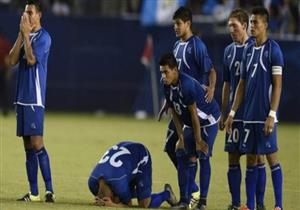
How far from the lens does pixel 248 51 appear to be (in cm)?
1082

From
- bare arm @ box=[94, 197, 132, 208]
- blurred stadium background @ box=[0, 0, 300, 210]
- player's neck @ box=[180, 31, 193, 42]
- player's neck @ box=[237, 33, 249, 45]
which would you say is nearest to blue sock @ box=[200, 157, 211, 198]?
bare arm @ box=[94, 197, 132, 208]

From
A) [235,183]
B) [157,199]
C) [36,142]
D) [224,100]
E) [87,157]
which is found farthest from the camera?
[87,157]

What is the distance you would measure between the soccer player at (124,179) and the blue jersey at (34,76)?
41.9 inches

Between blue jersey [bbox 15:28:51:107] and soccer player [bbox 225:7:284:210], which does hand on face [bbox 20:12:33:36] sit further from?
soccer player [bbox 225:7:284:210]

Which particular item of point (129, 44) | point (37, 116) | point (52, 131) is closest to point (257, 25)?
point (37, 116)

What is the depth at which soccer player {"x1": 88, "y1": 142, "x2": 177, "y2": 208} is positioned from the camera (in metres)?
10.9

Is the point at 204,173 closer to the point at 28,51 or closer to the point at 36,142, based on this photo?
the point at 36,142

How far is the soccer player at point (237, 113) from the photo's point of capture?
1109 cm

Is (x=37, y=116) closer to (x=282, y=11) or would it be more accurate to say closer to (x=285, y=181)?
(x=285, y=181)

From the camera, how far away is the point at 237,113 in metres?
11.1

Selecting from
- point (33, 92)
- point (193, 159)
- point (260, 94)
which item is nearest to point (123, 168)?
point (193, 159)

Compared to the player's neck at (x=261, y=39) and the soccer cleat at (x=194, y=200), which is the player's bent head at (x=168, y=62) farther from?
the soccer cleat at (x=194, y=200)

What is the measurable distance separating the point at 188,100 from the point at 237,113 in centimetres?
60

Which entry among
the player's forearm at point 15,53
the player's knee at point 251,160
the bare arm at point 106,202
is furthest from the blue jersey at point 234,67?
the player's forearm at point 15,53
